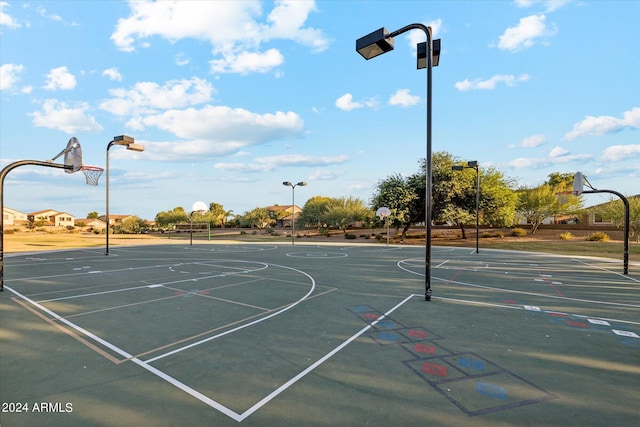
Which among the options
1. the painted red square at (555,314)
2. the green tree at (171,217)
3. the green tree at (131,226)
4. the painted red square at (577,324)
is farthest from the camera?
the green tree at (171,217)

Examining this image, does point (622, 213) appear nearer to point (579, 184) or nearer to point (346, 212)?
point (579, 184)

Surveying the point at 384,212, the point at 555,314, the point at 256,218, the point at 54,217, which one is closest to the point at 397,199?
the point at 384,212

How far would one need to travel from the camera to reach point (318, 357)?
213 inches

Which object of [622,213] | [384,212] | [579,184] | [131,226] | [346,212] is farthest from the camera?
[131,226]

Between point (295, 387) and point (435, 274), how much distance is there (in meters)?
11.7

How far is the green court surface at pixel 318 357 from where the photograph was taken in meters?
3.89

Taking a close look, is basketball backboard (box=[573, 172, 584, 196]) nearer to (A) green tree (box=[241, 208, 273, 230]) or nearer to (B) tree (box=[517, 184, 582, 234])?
(B) tree (box=[517, 184, 582, 234])

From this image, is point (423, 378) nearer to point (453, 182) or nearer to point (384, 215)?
point (384, 215)

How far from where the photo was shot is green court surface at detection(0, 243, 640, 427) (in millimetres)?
3891

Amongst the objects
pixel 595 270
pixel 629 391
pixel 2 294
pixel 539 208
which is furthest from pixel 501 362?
pixel 539 208

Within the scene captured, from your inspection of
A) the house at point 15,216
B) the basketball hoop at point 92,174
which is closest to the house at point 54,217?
the house at point 15,216

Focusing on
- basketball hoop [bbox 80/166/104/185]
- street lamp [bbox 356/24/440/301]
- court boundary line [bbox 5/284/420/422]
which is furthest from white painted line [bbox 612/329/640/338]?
basketball hoop [bbox 80/166/104/185]

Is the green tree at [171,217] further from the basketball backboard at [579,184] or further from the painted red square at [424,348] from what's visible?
the painted red square at [424,348]

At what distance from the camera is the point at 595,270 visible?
1599 centimetres
